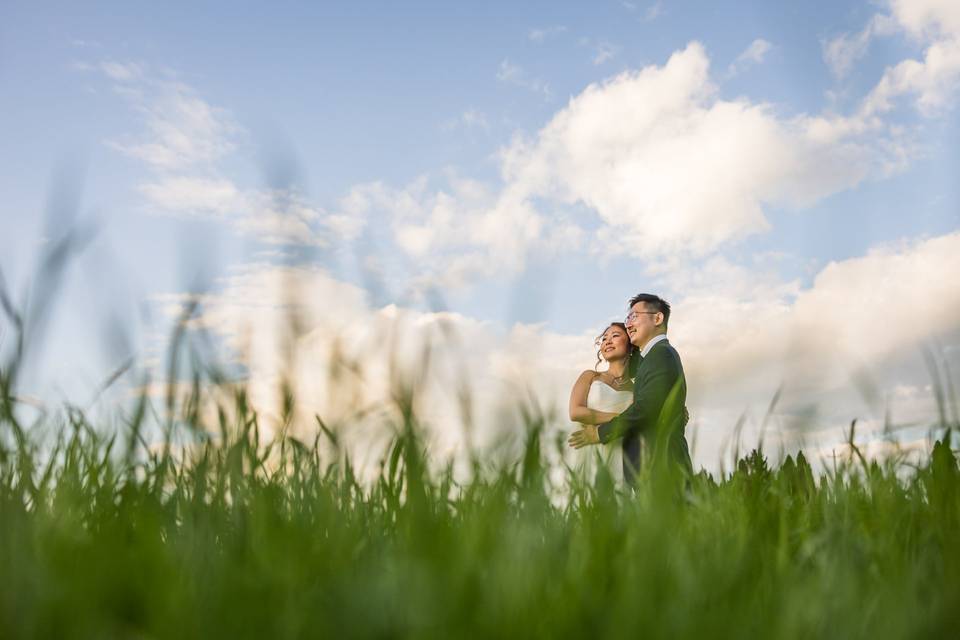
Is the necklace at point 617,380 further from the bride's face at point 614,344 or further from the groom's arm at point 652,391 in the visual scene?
the groom's arm at point 652,391

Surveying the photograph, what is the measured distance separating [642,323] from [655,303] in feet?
1.12

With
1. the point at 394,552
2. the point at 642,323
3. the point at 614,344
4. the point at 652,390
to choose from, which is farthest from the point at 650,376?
the point at 394,552

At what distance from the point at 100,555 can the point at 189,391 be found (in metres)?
0.56

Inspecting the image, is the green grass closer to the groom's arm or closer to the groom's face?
the groom's arm

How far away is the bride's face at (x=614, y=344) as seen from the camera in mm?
8438

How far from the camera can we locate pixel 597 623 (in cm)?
183

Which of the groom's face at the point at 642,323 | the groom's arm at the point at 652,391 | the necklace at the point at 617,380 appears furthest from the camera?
the necklace at the point at 617,380

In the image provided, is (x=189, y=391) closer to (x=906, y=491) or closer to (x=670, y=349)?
(x=906, y=491)

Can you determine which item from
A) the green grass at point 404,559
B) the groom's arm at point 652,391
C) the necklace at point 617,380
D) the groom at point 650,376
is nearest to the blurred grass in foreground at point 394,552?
the green grass at point 404,559

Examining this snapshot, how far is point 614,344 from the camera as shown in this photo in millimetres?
8461

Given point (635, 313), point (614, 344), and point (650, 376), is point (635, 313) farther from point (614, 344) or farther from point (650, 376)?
point (650, 376)

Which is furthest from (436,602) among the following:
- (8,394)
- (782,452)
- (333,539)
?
(782,452)

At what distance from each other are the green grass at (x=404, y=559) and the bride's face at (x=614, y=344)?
5.27 m

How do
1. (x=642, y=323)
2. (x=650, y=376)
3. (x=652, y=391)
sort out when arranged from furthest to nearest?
(x=642, y=323) < (x=650, y=376) < (x=652, y=391)
